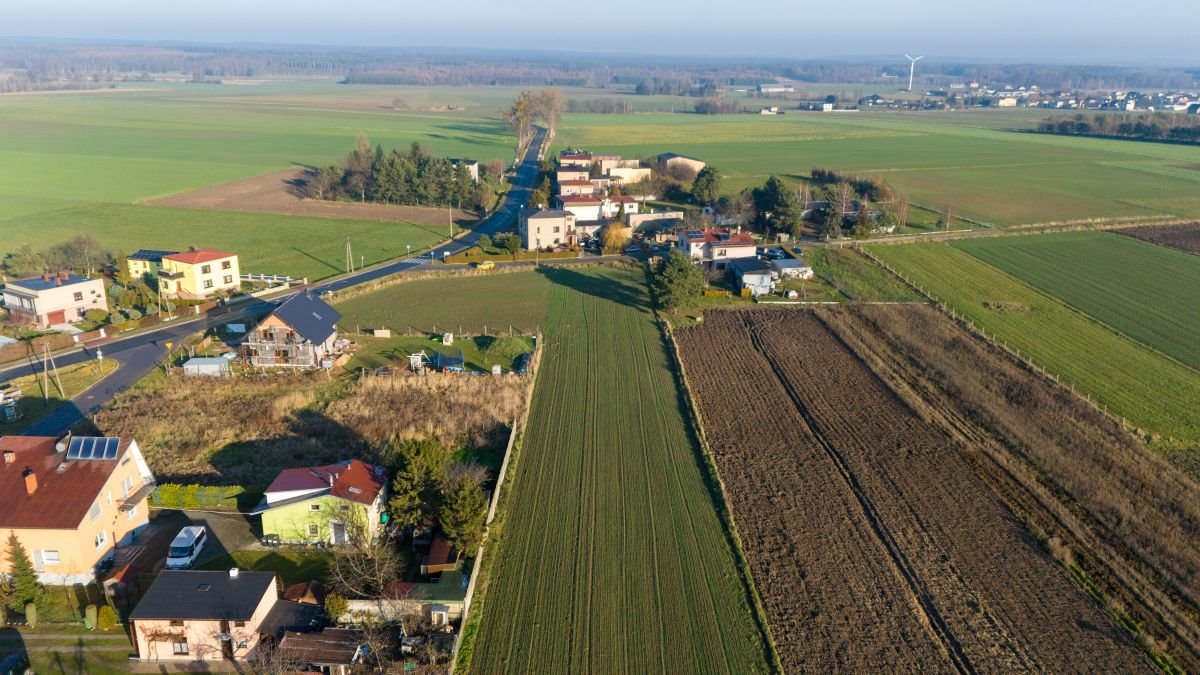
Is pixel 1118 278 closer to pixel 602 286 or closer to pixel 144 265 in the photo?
pixel 602 286

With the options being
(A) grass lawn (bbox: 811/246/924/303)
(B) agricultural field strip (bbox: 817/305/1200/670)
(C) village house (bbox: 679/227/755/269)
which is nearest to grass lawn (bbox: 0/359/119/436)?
(C) village house (bbox: 679/227/755/269)

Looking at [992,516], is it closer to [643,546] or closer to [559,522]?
[643,546]

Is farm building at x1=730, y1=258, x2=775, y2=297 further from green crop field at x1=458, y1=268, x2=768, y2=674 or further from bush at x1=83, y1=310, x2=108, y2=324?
bush at x1=83, y1=310, x2=108, y2=324

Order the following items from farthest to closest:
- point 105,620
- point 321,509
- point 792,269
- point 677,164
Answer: point 677,164 → point 792,269 → point 321,509 → point 105,620

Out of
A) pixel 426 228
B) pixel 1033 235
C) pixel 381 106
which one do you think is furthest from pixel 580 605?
pixel 381 106

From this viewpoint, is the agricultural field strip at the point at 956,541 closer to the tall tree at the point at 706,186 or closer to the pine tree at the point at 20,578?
the pine tree at the point at 20,578

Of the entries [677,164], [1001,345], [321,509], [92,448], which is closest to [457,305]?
[321,509]
